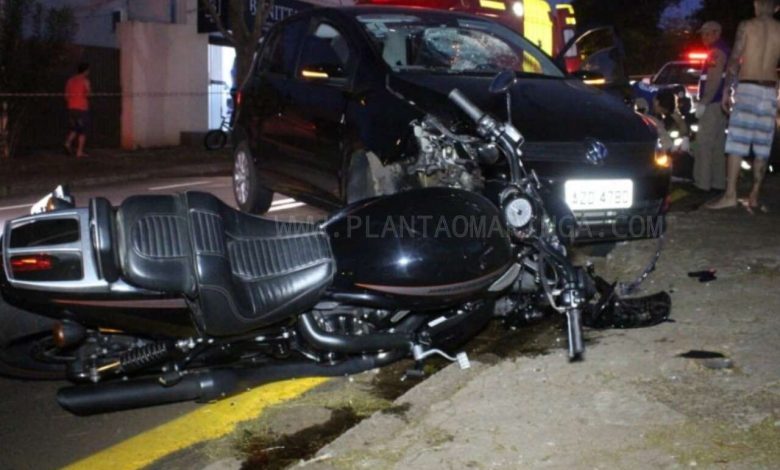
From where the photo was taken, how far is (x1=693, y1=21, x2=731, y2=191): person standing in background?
1021cm

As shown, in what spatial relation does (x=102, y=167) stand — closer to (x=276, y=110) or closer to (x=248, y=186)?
(x=248, y=186)

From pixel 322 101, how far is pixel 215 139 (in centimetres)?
1157

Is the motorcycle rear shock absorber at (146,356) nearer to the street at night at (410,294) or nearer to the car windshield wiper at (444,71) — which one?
the street at night at (410,294)

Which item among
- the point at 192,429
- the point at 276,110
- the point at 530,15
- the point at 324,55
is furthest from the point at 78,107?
the point at 192,429

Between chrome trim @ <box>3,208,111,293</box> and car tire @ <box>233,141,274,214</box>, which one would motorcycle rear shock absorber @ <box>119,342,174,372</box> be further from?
car tire @ <box>233,141,274,214</box>

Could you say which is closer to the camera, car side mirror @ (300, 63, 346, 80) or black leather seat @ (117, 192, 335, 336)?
black leather seat @ (117, 192, 335, 336)

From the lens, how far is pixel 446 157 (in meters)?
5.01

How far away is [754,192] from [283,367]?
6.36 m

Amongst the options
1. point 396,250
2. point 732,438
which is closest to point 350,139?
point 396,250

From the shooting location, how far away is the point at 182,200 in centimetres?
379

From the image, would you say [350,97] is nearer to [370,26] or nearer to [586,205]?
[370,26]

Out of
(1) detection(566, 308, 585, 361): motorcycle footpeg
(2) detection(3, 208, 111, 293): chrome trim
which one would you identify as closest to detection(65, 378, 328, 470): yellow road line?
(2) detection(3, 208, 111, 293): chrome trim

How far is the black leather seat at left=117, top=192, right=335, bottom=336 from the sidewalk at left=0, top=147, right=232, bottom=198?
10.5 meters

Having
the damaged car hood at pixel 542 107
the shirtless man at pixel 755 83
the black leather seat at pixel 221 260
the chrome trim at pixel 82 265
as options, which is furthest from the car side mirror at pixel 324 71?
the chrome trim at pixel 82 265
